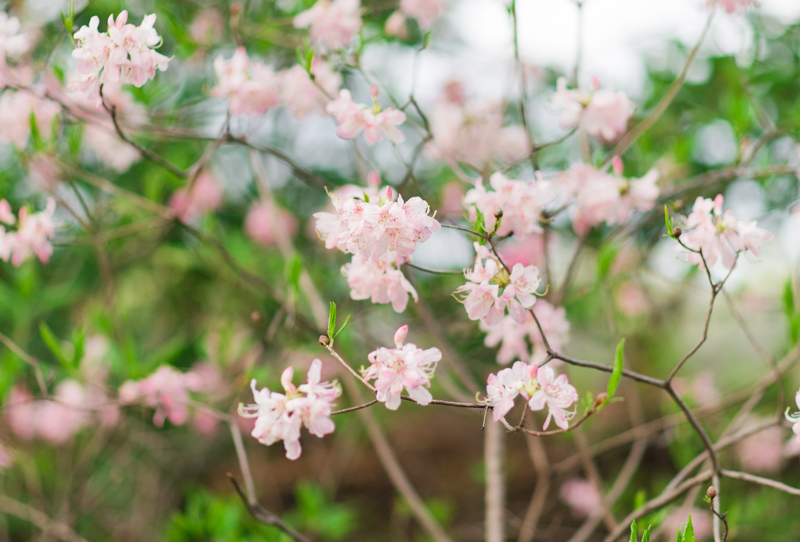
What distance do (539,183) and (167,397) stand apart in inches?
54.5

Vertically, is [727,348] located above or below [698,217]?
below

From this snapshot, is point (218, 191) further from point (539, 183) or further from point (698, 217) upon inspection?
point (698, 217)

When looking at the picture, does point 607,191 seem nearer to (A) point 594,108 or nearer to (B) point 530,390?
(A) point 594,108

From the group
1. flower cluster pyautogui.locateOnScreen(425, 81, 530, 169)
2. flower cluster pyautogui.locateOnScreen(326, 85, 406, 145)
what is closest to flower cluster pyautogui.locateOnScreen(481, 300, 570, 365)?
flower cluster pyautogui.locateOnScreen(326, 85, 406, 145)

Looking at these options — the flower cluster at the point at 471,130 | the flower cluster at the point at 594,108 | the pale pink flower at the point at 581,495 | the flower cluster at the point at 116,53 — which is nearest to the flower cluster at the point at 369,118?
the flower cluster at the point at 116,53

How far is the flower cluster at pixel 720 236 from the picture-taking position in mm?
1075

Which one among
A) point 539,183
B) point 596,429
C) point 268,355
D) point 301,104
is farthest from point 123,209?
point 596,429

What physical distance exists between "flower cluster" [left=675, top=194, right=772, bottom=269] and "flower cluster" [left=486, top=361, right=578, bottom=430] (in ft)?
1.27

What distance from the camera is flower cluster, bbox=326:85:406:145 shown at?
1.22 metres

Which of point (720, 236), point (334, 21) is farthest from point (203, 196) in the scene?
point (720, 236)

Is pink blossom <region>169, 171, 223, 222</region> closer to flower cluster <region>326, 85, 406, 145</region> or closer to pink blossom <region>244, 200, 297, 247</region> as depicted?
pink blossom <region>244, 200, 297, 247</region>

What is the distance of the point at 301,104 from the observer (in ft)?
5.48

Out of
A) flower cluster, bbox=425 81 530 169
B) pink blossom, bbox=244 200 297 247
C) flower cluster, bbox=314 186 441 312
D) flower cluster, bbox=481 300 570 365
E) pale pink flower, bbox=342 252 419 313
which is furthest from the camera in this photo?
pink blossom, bbox=244 200 297 247

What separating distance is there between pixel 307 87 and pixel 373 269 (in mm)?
830
